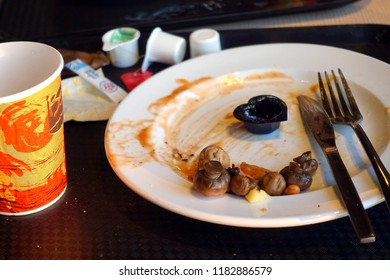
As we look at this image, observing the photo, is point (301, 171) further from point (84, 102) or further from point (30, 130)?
point (84, 102)

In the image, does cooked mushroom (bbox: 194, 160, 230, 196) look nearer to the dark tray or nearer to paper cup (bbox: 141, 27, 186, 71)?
paper cup (bbox: 141, 27, 186, 71)

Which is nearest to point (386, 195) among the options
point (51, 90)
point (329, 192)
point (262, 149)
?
point (329, 192)

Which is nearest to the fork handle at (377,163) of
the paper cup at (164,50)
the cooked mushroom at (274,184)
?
the cooked mushroom at (274,184)

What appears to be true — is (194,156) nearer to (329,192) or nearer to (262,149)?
(262,149)

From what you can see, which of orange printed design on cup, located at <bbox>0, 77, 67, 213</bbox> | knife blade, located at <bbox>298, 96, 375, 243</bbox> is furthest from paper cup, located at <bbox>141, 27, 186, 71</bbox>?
orange printed design on cup, located at <bbox>0, 77, 67, 213</bbox>

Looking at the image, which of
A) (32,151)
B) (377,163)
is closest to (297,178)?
(377,163)

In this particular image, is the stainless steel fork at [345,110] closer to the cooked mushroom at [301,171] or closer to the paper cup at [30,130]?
the cooked mushroom at [301,171]
